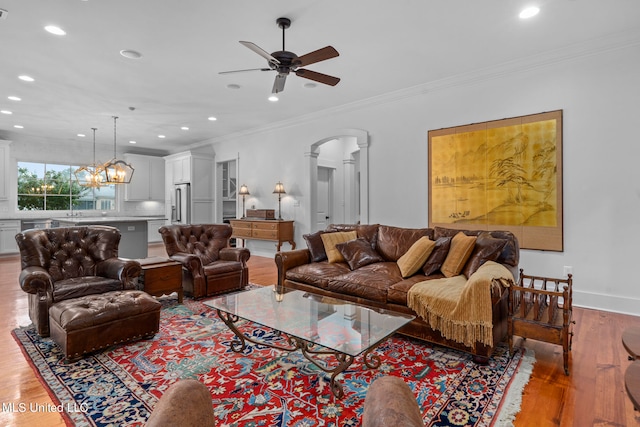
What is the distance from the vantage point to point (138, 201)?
997 centimetres

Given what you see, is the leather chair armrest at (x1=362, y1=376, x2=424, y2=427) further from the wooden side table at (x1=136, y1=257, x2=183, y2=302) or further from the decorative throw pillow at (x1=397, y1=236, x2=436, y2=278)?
the wooden side table at (x1=136, y1=257, x2=183, y2=302)

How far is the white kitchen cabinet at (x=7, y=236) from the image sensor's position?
7.48m

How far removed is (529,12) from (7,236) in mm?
10349

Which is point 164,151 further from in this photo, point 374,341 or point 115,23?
point 374,341

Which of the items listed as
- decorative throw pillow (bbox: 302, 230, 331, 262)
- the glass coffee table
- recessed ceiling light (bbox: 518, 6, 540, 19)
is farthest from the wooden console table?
recessed ceiling light (bbox: 518, 6, 540, 19)

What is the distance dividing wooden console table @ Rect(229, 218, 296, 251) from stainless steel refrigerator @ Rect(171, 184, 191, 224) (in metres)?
2.11

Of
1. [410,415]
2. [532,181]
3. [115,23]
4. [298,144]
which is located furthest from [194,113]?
[410,415]

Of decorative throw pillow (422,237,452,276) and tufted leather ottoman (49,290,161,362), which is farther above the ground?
decorative throw pillow (422,237,452,276)

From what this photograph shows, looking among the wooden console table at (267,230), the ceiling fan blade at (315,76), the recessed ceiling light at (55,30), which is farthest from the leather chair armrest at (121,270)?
the wooden console table at (267,230)

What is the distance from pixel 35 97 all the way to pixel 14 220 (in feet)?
12.6

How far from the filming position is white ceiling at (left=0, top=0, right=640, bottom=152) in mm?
3053

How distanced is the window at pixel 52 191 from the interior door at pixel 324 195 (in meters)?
5.31

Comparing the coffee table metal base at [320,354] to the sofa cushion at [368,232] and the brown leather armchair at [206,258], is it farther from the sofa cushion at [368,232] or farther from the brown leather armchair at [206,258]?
the sofa cushion at [368,232]

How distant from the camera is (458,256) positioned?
→ 3184mm
